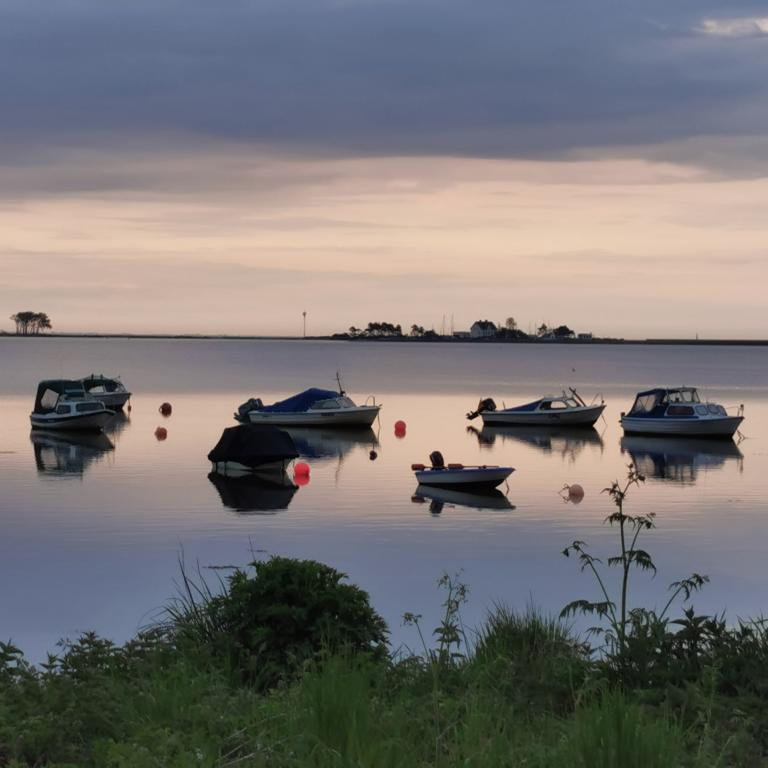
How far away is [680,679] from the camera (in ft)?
36.7

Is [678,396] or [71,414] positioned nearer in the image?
[71,414]

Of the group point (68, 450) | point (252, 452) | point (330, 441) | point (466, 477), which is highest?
point (252, 452)

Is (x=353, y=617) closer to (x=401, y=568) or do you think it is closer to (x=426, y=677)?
(x=426, y=677)

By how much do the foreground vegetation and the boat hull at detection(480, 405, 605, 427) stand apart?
64586 millimetres

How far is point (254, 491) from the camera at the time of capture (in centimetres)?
5028

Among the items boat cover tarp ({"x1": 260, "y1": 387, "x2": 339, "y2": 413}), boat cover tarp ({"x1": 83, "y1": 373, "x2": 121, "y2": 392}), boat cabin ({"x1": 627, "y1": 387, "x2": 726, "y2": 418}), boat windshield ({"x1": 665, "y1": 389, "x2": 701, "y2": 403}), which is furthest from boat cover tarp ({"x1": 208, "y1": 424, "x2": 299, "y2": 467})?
boat cover tarp ({"x1": 83, "y1": 373, "x2": 121, "y2": 392})

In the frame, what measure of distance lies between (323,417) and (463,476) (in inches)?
1163

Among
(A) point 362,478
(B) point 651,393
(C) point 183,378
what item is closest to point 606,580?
(A) point 362,478

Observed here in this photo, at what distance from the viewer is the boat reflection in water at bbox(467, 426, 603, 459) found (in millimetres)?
70438

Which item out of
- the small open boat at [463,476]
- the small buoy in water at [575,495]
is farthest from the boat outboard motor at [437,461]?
the small buoy in water at [575,495]

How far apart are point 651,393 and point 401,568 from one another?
45024 mm

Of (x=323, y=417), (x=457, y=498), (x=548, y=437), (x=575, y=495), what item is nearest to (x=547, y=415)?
(x=548, y=437)

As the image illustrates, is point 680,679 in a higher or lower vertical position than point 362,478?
higher

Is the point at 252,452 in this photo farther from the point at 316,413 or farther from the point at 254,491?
the point at 316,413
